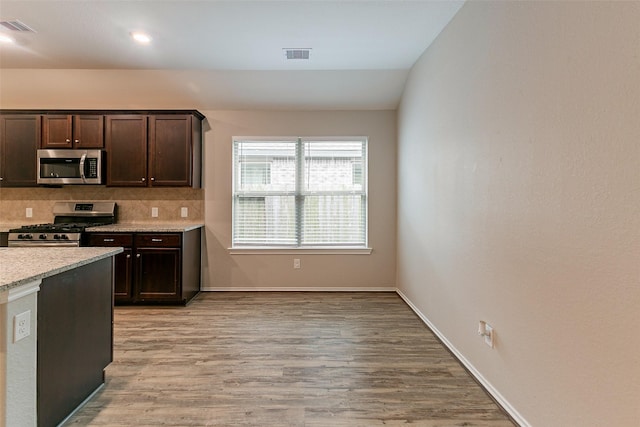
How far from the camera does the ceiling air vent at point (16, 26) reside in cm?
279

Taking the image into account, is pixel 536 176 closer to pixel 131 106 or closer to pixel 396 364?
pixel 396 364

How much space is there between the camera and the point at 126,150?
12.9 ft

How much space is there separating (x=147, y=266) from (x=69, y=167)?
1.66 metres

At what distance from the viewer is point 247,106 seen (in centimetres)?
427

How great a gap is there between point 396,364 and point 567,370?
3.98 feet

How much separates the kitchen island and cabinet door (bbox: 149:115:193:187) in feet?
6.55

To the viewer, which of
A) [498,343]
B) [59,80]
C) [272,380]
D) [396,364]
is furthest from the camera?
[59,80]

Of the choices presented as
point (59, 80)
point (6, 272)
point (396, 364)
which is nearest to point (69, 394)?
point (6, 272)

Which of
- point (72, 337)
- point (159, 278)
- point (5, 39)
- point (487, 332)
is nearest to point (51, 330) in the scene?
point (72, 337)

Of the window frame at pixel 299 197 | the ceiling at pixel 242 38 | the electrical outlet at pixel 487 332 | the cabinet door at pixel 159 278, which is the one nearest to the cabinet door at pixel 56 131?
the ceiling at pixel 242 38

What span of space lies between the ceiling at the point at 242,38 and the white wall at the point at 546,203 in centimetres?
62

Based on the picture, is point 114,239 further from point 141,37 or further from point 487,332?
point 487,332

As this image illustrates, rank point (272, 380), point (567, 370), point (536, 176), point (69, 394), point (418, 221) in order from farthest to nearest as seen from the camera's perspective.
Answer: point (418, 221) → point (272, 380) → point (69, 394) → point (536, 176) → point (567, 370)

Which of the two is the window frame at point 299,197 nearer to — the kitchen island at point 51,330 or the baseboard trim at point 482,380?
the baseboard trim at point 482,380
